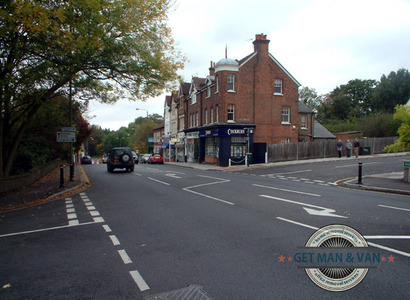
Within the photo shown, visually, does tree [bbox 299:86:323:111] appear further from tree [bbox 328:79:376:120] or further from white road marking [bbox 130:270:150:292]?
white road marking [bbox 130:270:150:292]

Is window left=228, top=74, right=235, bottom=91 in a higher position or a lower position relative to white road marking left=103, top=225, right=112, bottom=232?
higher

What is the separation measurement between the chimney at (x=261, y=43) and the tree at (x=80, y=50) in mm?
19852

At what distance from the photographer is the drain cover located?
3652mm

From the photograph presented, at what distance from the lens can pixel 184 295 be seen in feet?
12.2

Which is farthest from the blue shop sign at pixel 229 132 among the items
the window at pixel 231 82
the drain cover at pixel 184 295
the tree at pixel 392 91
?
the tree at pixel 392 91

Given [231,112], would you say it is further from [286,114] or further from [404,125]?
[404,125]

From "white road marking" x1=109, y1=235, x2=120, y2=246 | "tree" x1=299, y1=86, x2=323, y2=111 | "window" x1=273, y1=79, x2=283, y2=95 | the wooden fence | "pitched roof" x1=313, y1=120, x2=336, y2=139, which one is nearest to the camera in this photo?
"white road marking" x1=109, y1=235, x2=120, y2=246

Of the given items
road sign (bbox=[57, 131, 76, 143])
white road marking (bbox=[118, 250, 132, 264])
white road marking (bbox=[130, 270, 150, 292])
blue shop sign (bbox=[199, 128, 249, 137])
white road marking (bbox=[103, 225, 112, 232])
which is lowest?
white road marking (bbox=[103, 225, 112, 232])

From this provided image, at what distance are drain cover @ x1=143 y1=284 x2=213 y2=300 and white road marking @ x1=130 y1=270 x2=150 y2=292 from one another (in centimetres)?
25

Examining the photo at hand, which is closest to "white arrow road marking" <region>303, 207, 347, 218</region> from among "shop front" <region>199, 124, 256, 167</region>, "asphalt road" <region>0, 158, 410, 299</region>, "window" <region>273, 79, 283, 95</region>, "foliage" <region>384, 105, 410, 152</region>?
"asphalt road" <region>0, 158, 410, 299</region>

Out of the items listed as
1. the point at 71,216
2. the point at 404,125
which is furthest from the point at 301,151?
the point at 71,216

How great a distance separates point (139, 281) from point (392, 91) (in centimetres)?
6609

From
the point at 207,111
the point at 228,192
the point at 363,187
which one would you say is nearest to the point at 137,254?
the point at 228,192
